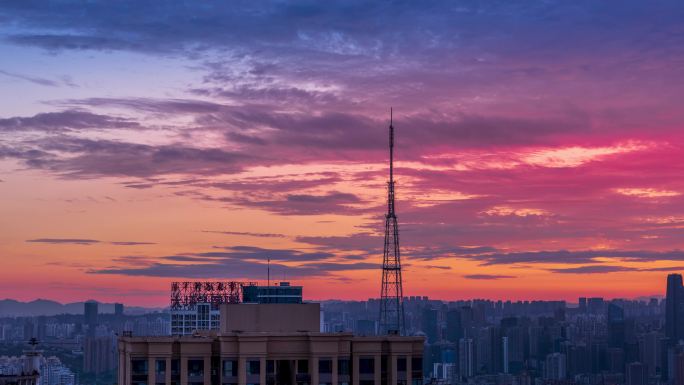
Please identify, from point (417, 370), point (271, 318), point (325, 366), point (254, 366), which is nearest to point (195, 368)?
point (254, 366)

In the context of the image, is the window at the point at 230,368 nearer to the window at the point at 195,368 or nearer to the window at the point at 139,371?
the window at the point at 195,368

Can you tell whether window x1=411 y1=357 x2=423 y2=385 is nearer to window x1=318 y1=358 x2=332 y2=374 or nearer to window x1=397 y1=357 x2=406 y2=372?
window x1=397 y1=357 x2=406 y2=372

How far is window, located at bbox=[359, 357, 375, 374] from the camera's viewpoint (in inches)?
1929

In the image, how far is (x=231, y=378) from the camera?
4716 centimetres

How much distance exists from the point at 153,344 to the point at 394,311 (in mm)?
48169

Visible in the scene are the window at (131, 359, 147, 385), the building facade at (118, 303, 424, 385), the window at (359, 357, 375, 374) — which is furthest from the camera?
the window at (359, 357, 375, 374)

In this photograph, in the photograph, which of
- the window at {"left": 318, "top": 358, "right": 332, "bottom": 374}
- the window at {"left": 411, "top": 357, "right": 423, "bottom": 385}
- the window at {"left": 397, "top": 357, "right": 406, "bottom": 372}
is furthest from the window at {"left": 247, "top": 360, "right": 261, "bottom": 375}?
the window at {"left": 411, "top": 357, "right": 423, "bottom": 385}

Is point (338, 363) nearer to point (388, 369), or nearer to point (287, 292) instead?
point (388, 369)

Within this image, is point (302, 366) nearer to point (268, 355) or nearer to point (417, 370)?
point (268, 355)

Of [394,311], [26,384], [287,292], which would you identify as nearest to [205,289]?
[287,292]

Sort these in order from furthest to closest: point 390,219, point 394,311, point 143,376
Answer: point 394,311 < point 390,219 < point 143,376

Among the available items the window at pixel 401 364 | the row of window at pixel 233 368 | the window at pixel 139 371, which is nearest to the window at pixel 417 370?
the window at pixel 401 364

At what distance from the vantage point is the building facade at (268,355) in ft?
155

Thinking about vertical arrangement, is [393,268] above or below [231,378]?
above
